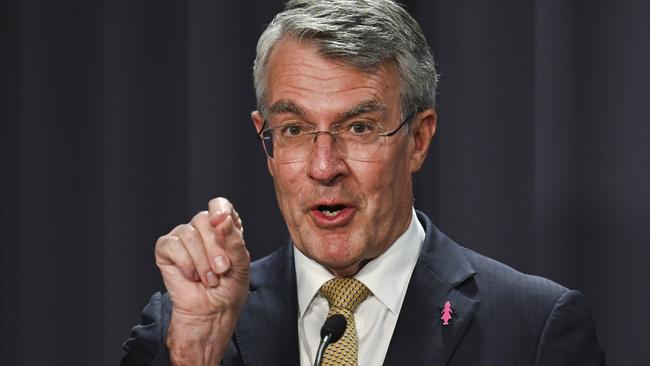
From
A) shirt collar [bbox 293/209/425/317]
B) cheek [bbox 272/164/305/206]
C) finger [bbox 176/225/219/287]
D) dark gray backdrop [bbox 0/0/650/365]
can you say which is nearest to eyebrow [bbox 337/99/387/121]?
cheek [bbox 272/164/305/206]

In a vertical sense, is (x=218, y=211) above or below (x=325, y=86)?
below

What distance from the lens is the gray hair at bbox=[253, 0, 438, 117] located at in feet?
6.59

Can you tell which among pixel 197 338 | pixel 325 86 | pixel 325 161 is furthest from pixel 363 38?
pixel 197 338

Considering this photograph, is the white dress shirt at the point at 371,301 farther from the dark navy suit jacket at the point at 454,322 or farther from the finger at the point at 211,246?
the finger at the point at 211,246

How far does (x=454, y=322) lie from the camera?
2039mm

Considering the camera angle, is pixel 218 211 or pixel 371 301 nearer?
pixel 218 211

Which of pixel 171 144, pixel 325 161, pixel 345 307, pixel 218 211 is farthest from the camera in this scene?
pixel 171 144

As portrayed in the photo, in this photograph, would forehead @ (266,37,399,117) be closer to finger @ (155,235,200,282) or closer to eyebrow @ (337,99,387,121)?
eyebrow @ (337,99,387,121)

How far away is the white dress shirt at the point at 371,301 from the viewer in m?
2.06

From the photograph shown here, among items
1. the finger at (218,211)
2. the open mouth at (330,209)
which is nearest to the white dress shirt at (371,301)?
the open mouth at (330,209)

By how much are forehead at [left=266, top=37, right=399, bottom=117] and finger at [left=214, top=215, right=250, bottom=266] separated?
0.31m

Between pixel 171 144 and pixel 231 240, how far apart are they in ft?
4.10

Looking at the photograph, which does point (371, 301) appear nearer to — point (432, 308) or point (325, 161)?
point (432, 308)

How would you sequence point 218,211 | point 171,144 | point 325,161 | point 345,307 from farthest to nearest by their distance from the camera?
1. point 171,144
2. point 345,307
3. point 325,161
4. point 218,211
